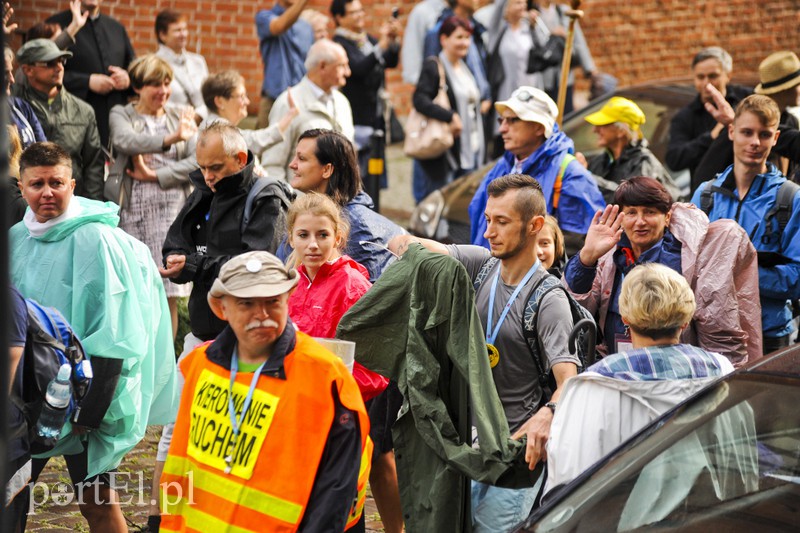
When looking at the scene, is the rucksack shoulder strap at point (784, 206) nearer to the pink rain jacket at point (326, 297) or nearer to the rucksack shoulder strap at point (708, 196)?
the rucksack shoulder strap at point (708, 196)

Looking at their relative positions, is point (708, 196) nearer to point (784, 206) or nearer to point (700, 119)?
point (784, 206)

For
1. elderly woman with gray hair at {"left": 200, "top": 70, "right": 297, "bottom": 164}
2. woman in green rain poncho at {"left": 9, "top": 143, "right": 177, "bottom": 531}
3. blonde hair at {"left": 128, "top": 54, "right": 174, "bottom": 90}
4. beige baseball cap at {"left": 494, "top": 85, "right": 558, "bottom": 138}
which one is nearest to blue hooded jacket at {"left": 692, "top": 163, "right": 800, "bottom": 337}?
beige baseball cap at {"left": 494, "top": 85, "right": 558, "bottom": 138}

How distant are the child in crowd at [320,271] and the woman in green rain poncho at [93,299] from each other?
0.77 m

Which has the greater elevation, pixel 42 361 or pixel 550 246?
pixel 550 246

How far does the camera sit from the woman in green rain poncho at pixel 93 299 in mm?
5562

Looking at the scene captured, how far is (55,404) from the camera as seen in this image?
198 inches

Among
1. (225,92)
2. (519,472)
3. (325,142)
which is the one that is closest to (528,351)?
(519,472)

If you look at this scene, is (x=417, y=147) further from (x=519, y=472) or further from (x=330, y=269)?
(x=519, y=472)

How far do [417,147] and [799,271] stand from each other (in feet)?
19.5

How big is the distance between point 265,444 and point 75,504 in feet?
10.00

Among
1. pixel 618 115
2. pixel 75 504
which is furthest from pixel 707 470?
pixel 618 115

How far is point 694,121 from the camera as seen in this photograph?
9.23 metres

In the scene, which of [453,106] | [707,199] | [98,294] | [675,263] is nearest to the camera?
[98,294]

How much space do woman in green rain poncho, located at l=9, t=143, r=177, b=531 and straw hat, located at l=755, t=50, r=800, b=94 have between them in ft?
14.3
